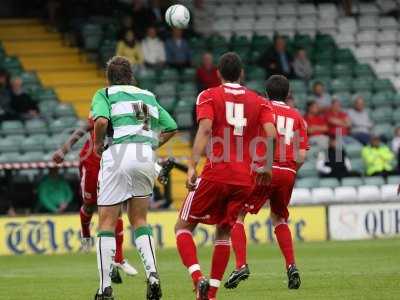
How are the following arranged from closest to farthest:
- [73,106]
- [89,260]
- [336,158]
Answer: [89,260], [336,158], [73,106]

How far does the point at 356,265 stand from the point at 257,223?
5.52 m

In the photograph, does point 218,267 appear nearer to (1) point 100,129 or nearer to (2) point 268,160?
(2) point 268,160

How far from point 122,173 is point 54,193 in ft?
31.6

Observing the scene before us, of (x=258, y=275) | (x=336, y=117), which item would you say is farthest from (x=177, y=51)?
(x=258, y=275)

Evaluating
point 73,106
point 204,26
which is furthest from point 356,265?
point 204,26

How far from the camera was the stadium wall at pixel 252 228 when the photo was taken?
18859 millimetres

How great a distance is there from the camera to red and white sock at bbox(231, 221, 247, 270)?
11.9 metres

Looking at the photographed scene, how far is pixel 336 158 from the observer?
21609 mm

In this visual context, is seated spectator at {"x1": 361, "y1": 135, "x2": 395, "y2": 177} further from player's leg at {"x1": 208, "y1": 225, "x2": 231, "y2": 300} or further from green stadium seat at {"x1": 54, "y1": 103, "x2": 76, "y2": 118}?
player's leg at {"x1": 208, "y1": 225, "x2": 231, "y2": 300}

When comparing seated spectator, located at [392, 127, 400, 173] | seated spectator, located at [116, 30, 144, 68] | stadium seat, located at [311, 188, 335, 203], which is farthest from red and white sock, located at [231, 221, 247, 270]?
seated spectator, located at [116, 30, 144, 68]

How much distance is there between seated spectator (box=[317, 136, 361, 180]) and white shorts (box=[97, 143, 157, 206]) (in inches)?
450

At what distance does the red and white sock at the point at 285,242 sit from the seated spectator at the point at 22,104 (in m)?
10.1

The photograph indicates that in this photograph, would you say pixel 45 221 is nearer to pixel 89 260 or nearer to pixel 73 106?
pixel 89 260

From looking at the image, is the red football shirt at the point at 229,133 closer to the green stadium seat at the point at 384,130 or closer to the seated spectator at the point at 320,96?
the seated spectator at the point at 320,96
